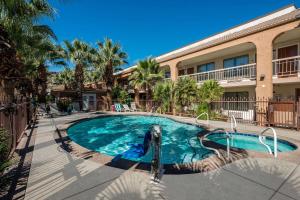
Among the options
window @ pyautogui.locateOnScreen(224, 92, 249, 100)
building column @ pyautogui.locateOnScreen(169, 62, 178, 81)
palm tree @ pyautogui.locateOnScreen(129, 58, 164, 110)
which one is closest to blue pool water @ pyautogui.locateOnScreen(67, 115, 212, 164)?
palm tree @ pyautogui.locateOnScreen(129, 58, 164, 110)

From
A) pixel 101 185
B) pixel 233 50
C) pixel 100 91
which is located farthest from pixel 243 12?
pixel 101 185

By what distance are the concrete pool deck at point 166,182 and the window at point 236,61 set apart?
45.4 ft

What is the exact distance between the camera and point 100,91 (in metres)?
27.1

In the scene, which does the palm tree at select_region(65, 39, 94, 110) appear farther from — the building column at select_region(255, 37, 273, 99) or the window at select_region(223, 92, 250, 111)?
the building column at select_region(255, 37, 273, 99)

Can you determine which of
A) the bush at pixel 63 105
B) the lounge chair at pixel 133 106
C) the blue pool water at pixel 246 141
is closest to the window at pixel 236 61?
the blue pool water at pixel 246 141

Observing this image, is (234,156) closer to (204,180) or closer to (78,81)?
(204,180)

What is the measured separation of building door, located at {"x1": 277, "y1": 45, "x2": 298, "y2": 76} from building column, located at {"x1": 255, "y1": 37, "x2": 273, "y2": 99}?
2.15 meters

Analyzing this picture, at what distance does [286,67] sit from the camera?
44.4 ft

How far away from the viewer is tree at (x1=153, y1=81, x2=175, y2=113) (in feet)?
57.3

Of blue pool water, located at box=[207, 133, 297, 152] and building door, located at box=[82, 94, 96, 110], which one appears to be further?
building door, located at box=[82, 94, 96, 110]

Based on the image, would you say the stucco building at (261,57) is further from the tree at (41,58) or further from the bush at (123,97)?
the tree at (41,58)

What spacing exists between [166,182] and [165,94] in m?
14.1

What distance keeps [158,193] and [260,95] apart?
12.2 m

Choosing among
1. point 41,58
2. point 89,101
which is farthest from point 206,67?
point 89,101
